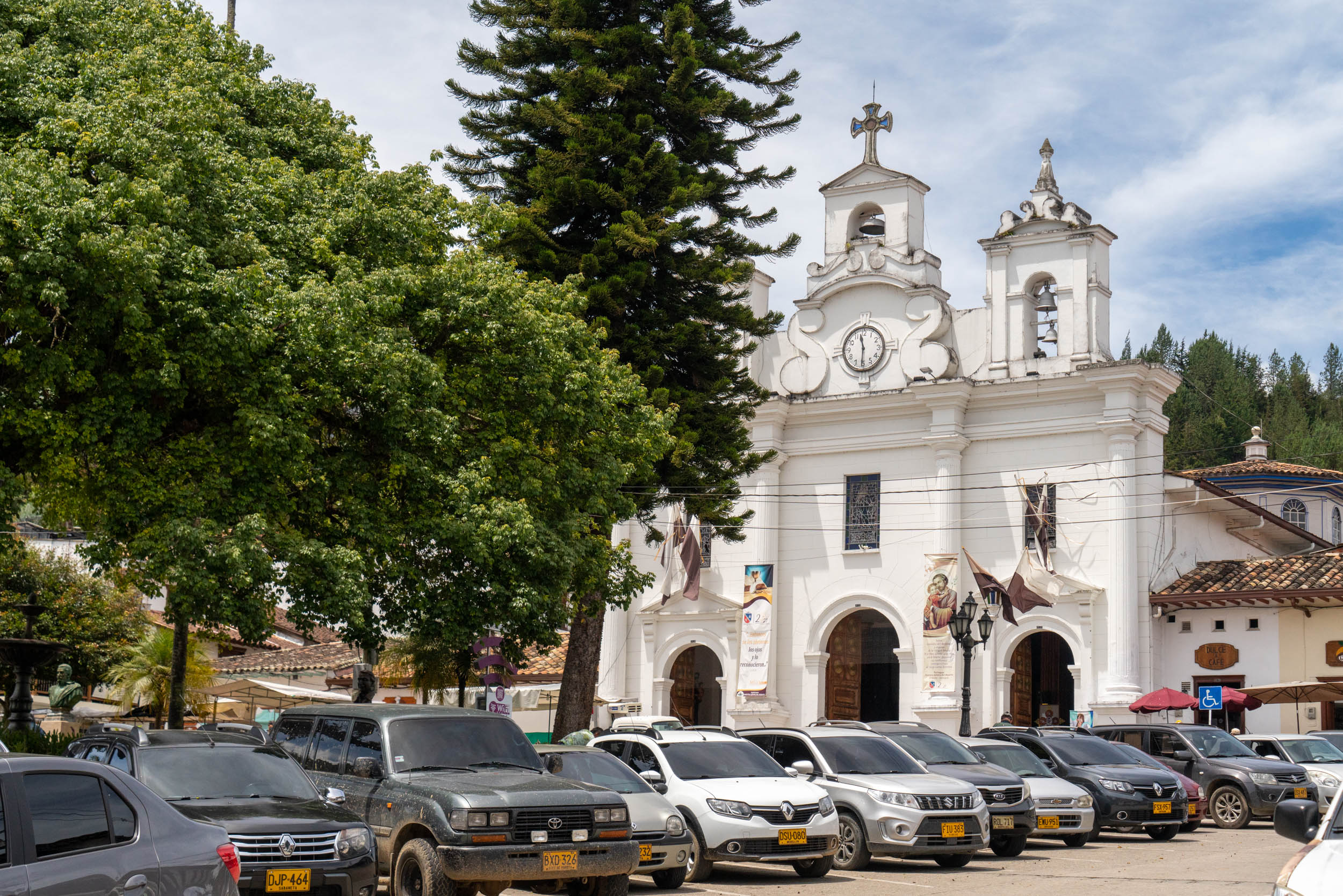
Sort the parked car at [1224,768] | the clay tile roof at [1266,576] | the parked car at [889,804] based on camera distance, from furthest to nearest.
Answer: the clay tile roof at [1266,576] < the parked car at [1224,768] < the parked car at [889,804]

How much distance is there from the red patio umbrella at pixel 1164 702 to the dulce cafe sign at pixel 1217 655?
1.96m

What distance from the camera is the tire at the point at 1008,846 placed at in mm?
17391

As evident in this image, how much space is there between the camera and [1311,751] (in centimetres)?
2420

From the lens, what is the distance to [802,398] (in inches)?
1566

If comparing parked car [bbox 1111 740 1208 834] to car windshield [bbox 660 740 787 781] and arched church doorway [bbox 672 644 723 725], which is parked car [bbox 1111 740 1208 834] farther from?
arched church doorway [bbox 672 644 723 725]

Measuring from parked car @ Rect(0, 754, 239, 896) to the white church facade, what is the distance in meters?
29.3

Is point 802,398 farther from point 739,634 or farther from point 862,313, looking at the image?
point 739,634

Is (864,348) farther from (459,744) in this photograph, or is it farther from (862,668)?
(459,744)

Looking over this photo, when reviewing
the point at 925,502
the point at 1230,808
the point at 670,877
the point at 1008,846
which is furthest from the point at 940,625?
the point at 670,877

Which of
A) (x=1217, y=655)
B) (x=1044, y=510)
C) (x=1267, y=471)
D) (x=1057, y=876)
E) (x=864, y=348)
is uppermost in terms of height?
(x=864, y=348)

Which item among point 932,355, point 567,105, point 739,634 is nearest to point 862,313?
point 932,355

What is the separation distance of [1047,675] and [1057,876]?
2498 centimetres

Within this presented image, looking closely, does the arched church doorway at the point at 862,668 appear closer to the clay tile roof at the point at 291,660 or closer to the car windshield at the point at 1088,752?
the clay tile roof at the point at 291,660

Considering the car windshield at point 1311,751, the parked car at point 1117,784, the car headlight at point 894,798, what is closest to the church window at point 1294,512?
the car windshield at point 1311,751
